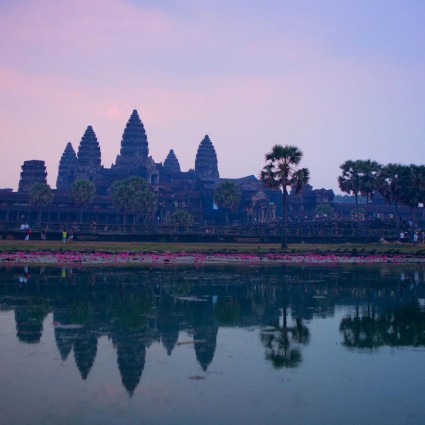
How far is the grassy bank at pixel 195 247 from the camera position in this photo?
197 feet

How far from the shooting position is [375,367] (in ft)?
55.6

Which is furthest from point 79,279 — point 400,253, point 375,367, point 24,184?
point 24,184

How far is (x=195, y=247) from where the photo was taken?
216 ft

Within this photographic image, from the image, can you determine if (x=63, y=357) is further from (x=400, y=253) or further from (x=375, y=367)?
(x=400, y=253)

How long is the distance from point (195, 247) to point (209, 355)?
48.0 m

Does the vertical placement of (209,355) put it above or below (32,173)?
below

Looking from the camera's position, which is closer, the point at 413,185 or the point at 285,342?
the point at 285,342

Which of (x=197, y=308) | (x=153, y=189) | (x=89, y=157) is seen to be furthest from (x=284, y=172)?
(x=89, y=157)

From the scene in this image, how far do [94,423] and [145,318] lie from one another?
11495mm

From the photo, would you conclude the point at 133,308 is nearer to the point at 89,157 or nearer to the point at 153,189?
the point at 153,189

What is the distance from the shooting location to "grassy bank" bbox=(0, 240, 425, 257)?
197 ft

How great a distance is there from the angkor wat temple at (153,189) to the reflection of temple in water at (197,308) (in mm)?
73581

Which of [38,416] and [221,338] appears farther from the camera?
[221,338]

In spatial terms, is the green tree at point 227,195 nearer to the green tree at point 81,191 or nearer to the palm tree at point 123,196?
the palm tree at point 123,196
